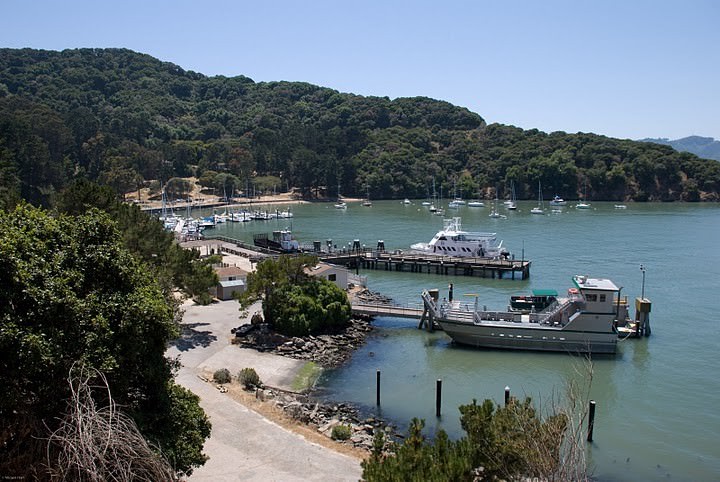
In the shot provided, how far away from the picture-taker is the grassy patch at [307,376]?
3466 cm

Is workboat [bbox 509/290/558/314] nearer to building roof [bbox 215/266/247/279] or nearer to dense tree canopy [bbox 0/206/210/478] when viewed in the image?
building roof [bbox 215/266/247/279]

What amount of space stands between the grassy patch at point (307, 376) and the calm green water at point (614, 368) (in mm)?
848

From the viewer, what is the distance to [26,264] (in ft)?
50.7

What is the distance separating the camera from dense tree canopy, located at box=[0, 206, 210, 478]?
47.9ft

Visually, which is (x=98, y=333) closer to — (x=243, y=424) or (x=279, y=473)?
(x=279, y=473)

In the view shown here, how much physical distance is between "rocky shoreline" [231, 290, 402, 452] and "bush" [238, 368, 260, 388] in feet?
1.79

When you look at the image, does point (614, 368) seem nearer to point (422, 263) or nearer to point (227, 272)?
point (227, 272)

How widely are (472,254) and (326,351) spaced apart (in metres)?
36.9

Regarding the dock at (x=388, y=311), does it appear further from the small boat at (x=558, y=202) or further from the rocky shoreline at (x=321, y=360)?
the small boat at (x=558, y=202)

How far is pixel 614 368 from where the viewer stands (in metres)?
39.8

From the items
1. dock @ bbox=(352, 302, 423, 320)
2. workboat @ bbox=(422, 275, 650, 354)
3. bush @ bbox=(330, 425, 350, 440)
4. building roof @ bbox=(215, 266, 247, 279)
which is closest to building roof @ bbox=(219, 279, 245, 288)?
building roof @ bbox=(215, 266, 247, 279)

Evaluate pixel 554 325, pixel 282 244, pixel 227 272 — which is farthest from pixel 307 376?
pixel 282 244

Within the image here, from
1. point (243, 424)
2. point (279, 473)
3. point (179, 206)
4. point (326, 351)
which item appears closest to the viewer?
point (279, 473)

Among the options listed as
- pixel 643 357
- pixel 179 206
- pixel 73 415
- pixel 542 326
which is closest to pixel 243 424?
pixel 73 415
